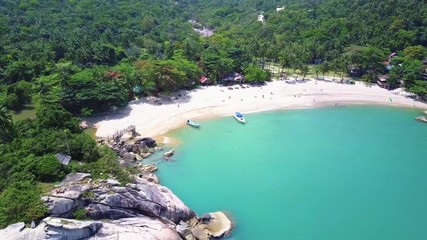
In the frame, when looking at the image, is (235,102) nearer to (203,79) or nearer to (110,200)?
(203,79)

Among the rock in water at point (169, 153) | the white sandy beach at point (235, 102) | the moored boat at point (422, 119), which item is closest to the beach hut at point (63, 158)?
the rock in water at point (169, 153)

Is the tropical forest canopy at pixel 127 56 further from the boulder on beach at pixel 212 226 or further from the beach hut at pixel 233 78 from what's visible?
the boulder on beach at pixel 212 226

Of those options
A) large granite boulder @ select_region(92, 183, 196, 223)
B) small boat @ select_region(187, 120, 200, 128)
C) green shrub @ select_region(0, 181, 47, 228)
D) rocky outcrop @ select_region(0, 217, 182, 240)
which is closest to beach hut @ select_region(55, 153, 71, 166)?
green shrub @ select_region(0, 181, 47, 228)

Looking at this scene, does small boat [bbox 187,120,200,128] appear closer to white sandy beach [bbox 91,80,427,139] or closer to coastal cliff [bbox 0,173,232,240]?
white sandy beach [bbox 91,80,427,139]

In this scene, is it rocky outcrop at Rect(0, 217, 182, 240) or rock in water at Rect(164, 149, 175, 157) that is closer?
rocky outcrop at Rect(0, 217, 182, 240)

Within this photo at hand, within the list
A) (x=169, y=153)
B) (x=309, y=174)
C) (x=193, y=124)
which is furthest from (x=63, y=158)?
(x=309, y=174)

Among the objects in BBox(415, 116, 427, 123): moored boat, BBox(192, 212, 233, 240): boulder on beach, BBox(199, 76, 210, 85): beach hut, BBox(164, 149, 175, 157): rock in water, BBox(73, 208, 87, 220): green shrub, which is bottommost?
BBox(192, 212, 233, 240): boulder on beach

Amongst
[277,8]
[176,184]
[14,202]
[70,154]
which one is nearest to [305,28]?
[277,8]
